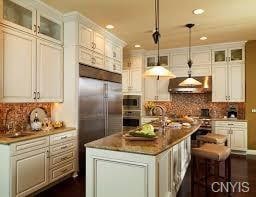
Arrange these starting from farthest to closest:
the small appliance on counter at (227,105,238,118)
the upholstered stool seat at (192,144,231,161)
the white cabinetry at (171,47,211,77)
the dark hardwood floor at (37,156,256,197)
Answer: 1. the white cabinetry at (171,47,211,77)
2. the small appliance on counter at (227,105,238,118)
3. the dark hardwood floor at (37,156,256,197)
4. the upholstered stool seat at (192,144,231,161)

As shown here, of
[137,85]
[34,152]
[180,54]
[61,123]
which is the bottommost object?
[34,152]

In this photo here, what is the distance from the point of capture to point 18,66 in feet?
10.3

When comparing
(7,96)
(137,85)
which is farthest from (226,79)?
(7,96)

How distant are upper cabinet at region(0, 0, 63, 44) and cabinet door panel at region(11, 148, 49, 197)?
178 cm

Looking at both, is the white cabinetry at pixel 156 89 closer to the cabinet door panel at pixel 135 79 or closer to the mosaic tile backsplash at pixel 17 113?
the cabinet door panel at pixel 135 79

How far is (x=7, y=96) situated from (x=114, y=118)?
2.55 metres

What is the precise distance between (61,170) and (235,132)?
14.0 feet

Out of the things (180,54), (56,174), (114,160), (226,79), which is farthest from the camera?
(180,54)

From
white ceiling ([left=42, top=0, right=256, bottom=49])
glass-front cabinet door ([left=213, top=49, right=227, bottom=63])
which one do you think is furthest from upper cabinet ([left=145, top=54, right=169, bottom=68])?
glass-front cabinet door ([left=213, top=49, right=227, bottom=63])

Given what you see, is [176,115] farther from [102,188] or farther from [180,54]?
[102,188]

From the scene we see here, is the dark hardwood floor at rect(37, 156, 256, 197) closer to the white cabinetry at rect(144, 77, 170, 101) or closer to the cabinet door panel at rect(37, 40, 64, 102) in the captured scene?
the cabinet door panel at rect(37, 40, 64, 102)

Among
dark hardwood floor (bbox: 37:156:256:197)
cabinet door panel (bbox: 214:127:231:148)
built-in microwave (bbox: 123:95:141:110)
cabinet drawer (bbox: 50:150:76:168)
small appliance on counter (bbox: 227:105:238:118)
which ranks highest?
built-in microwave (bbox: 123:95:141:110)

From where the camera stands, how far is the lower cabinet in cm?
272

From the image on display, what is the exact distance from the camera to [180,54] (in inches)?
255
